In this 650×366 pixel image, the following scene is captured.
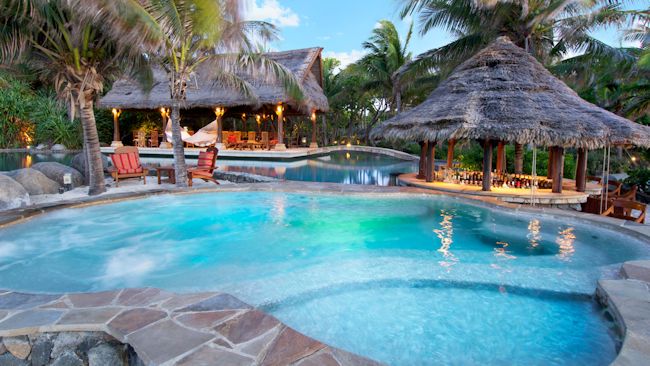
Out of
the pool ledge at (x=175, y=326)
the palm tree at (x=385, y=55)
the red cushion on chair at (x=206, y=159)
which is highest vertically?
the palm tree at (x=385, y=55)

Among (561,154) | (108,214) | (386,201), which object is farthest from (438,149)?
(108,214)

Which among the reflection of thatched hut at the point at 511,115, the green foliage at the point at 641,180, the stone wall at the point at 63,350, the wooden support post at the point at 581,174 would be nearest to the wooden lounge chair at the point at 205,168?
the reflection of thatched hut at the point at 511,115

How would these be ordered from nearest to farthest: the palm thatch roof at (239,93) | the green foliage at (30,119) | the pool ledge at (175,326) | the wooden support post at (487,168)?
the pool ledge at (175,326)
the wooden support post at (487,168)
the palm thatch roof at (239,93)
the green foliage at (30,119)

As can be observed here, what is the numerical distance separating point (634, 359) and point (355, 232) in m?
4.00

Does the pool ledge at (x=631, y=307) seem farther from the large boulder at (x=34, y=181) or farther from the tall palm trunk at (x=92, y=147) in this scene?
the large boulder at (x=34, y=181)

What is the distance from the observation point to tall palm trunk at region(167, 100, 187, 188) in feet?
26.7

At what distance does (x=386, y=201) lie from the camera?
725 cm

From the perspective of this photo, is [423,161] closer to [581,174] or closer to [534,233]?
[581,174]

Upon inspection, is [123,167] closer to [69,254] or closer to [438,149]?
[69,254]

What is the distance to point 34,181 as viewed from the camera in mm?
7590

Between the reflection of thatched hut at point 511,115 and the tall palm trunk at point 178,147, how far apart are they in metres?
5.12

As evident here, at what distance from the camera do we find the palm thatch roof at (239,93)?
53.1ft

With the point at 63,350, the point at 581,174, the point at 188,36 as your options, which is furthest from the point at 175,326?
the point at 581,174

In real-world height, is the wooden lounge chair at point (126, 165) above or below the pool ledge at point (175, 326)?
above
